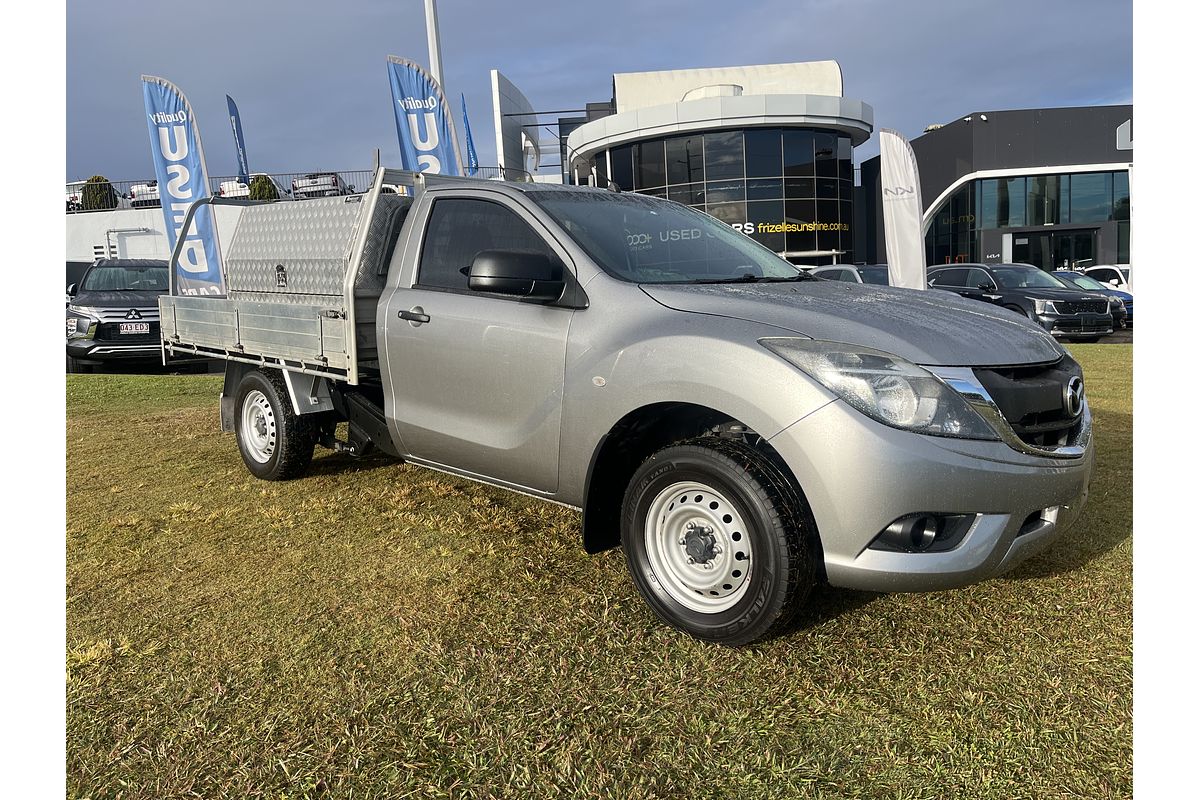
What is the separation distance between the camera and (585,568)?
12.9ft

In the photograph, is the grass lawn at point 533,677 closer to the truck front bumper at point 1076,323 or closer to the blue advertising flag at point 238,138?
the truck front bumper at point 1076,323

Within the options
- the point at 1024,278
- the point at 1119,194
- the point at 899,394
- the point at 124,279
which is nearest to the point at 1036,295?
the point at 1024,278

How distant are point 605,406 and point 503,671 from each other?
110 centimetres

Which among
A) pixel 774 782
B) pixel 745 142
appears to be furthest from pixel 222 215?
pixel 774 782

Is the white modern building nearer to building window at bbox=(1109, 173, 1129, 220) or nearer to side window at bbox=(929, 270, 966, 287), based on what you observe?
building window at bbox=(1109, 173, 1129, 220)

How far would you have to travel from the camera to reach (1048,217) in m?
39.5

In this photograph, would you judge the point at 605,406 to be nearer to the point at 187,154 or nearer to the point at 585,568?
the point at 585,568

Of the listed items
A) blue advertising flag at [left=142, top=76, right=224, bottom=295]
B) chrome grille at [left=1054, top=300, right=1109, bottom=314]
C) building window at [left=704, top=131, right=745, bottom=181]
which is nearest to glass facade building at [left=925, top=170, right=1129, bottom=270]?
building window at [left=704, top=131, right=745, bottom=181]

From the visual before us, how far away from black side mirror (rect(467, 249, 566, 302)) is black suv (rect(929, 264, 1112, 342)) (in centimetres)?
1430

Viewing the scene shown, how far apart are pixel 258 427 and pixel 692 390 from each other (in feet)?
12.3

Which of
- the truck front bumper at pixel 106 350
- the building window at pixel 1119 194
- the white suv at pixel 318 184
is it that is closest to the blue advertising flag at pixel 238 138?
the white suv at pixel 318 184

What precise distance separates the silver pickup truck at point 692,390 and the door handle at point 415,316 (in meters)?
0.01

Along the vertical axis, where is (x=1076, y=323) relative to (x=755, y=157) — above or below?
below

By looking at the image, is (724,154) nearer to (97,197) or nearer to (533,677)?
(97,197)
